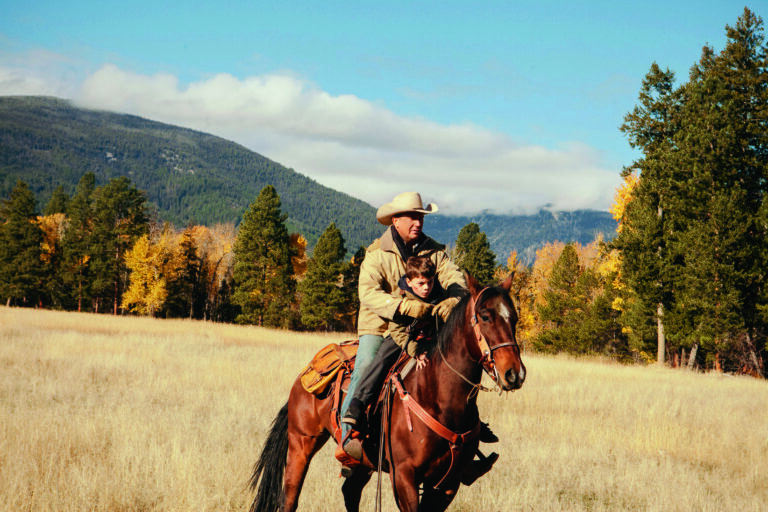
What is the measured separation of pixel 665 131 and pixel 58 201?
76.1 meters

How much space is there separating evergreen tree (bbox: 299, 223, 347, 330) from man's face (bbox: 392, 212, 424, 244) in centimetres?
4155

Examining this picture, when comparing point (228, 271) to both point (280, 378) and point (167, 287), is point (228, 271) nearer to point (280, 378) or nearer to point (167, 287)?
point (167, 287)

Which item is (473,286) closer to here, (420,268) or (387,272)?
(420,268)

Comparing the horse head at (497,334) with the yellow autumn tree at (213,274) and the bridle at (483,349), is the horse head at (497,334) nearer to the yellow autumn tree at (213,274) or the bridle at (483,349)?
the bridle at (483,349)

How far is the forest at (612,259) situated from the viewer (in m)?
23.9

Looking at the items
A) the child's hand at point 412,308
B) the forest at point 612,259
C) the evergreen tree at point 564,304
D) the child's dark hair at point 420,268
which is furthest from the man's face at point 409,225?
the evergreen tree at point 564,304

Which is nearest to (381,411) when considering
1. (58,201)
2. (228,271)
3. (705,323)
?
(705,323)

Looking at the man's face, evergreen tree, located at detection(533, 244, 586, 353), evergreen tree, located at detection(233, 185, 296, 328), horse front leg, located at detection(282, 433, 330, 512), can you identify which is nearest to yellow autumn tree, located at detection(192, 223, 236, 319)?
evergreen tree, located at detection(233, 185, 296, 328)

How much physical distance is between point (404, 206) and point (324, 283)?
139ft

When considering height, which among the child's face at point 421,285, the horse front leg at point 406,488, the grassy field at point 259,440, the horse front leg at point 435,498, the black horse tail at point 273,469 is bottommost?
the grassy field at point 259,440

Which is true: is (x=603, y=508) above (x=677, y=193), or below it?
below

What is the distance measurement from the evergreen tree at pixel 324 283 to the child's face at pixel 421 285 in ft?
138

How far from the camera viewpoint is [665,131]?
97.8 ft

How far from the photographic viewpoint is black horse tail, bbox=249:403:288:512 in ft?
18.3
